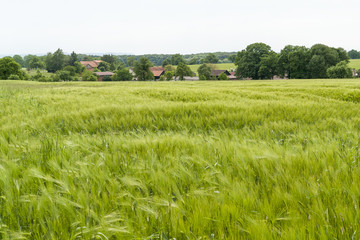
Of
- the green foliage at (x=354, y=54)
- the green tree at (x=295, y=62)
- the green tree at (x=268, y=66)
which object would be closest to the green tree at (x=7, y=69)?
the green tree at (x=268, y=66)

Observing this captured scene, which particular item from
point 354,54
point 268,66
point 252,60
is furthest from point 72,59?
point 354,54

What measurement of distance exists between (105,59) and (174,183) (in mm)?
169252

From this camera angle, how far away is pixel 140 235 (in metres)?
0.93

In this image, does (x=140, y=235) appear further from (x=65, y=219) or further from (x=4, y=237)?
(x=4, y=237)

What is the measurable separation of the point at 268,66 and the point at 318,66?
1248cm

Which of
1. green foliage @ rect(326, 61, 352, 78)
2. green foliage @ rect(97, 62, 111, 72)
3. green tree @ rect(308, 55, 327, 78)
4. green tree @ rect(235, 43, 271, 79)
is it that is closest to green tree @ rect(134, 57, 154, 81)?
green tree @ rect(235, 43, 271, 79)

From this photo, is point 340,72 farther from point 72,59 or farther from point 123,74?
point 72,59

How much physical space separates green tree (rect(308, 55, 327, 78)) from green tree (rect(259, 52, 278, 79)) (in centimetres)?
903

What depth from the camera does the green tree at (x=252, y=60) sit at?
220 feet

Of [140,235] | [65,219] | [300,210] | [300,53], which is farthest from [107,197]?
[300,53]

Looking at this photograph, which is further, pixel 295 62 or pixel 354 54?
pixel 354 54

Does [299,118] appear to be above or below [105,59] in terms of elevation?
below

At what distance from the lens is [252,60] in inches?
2680

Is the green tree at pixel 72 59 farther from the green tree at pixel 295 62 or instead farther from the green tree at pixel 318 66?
the green tree at pixel 318 66
